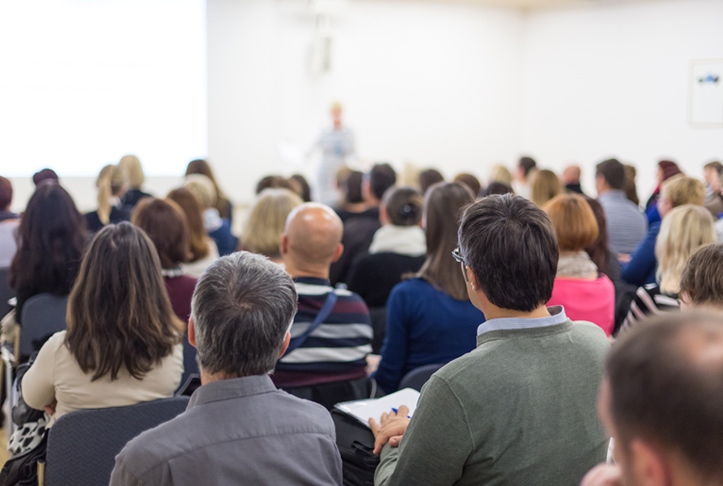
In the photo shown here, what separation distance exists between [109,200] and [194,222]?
1.61m

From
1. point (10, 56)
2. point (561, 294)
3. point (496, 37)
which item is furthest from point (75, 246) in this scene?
point (496, 37)

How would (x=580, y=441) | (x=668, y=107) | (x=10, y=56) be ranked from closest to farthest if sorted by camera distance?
(x=580, y=441) < (x=10, y=56) < (x=668, y=107)

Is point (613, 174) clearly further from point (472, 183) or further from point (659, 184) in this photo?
point (659, 184)

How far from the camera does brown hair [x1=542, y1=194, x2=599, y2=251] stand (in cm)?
318

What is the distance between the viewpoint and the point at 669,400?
2.52ft

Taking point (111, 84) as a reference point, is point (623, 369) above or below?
below

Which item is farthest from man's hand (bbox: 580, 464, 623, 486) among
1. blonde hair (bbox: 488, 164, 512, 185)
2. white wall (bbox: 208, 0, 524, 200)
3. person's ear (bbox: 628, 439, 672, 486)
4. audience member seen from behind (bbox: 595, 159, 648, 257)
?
white wall (bbox: 208, 0, 524, 200)

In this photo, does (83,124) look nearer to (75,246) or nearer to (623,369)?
(75,246)

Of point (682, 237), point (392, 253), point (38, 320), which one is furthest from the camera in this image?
point (392, 253)

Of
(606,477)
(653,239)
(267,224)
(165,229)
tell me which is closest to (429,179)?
(653,239)

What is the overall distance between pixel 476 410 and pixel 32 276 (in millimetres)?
2381

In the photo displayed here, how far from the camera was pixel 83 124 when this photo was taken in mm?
9367

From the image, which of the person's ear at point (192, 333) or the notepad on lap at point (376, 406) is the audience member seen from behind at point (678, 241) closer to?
the notepad on lap at point (376, 406)

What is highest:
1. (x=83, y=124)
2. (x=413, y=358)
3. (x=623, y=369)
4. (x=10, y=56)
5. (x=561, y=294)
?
(x=10, y=56)
